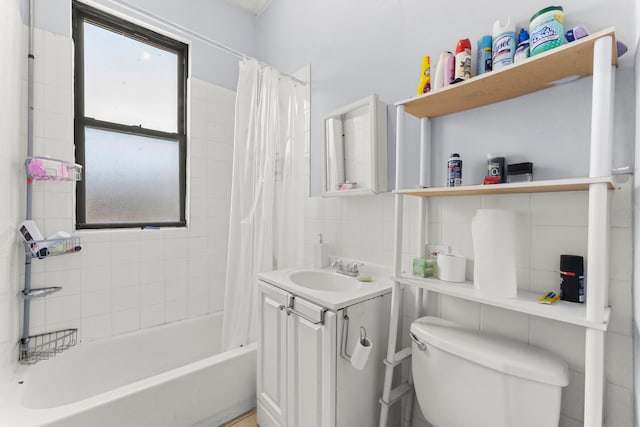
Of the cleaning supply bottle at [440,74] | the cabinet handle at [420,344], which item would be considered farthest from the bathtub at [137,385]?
the cleaning supply bottle at [440,74]

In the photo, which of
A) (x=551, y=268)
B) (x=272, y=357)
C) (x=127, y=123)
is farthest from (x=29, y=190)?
(x=551, y=268)

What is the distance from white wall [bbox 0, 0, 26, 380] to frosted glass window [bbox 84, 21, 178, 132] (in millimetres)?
379

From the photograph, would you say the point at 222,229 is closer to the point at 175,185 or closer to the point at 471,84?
the point at 175,185

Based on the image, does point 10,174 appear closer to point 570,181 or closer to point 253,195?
point 253,195

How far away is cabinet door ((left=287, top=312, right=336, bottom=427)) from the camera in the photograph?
3.49 feet

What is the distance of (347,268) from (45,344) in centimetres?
180

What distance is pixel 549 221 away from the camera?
0.93 m

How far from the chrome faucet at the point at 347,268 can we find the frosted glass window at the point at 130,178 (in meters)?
1.37

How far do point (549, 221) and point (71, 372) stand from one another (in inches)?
98.6

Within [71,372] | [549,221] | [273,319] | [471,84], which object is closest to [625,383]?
[549,221]

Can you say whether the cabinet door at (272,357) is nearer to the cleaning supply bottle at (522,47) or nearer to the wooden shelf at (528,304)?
the wooden shelf at (528,304)

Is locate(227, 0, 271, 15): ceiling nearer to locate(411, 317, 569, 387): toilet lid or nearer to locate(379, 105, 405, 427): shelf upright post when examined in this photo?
locate(379, 105, 405, 427): shelf upright post

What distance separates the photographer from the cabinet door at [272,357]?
131 centimetres

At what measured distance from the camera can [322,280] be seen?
1589mm
